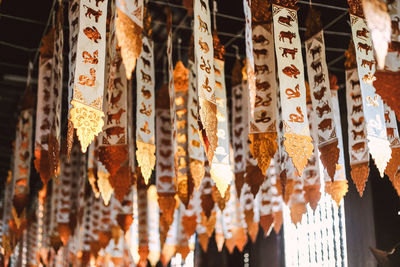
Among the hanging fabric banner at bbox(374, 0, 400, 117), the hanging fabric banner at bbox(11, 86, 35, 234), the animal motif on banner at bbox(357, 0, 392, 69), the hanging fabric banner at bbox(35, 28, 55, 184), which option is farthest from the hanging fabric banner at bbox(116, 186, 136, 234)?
the animal motif on banner at bbox(357, 0, 392, 69)

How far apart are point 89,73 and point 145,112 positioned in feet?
5.93

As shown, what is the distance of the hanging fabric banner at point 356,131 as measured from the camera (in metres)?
7.38

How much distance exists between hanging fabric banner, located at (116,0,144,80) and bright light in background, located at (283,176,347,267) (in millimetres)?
5801

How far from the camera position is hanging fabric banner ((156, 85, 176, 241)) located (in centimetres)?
859

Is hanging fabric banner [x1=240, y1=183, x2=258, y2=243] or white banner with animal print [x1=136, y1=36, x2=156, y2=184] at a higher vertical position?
white banner with animal print [x1=136, y1=36, x2=156, y2=184]

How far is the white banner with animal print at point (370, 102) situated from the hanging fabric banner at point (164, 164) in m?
3.08

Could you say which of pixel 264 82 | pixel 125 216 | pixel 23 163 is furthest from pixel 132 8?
Answer: pixel 23 163

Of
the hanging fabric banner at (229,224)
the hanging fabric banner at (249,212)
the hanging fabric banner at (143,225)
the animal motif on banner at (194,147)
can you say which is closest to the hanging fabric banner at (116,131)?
the animal motif on banner at (194,147)

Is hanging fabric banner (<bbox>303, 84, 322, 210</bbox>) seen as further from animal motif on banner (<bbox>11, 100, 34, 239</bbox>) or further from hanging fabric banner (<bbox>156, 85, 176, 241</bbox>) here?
animal motif on banner (<bbox>11, 100, 34, 239</bbox>)

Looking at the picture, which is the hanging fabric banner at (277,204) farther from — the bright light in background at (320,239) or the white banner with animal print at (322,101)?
Answer: the white banner with animal print at (322,101)

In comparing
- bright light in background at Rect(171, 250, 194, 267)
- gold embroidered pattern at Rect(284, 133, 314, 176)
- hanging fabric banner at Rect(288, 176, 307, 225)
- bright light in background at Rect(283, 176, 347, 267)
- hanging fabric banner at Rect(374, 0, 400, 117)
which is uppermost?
hanging fabric banner at Rect(374, 0, 400, 117)

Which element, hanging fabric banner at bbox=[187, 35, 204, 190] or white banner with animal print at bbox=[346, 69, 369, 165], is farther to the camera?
hanging fabric banner at bbox=[187, 35, 204, 190]

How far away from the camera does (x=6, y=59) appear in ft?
38.6

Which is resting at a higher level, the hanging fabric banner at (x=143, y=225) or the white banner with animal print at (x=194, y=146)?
the white banner with animal print at (x=194, y=146)
